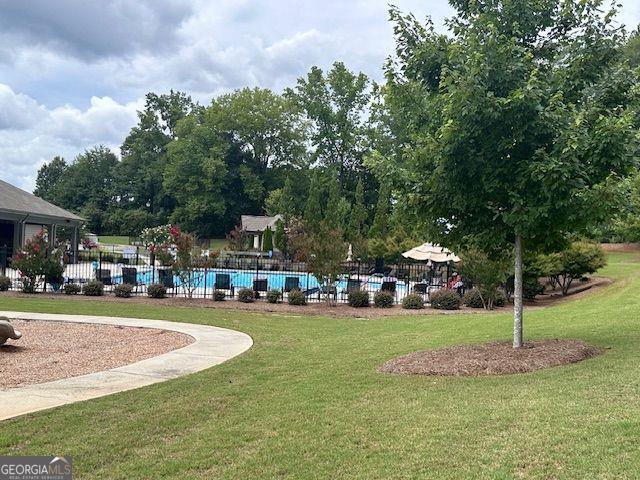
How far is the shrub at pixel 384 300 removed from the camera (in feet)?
62.6

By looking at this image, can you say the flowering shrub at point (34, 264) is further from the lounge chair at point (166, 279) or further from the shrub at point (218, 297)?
the shrub at point (218, 297)

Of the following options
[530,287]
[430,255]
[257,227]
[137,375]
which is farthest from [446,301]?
[257,227]

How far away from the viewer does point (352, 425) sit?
5.20 meters

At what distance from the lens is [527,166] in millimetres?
7422

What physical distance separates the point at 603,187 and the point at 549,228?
1.16m

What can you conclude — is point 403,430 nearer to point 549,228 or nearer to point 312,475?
point 312,475

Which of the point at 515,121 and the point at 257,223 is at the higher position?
the point at 257,223

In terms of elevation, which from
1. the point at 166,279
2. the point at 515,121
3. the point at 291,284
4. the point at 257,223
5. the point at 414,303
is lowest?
the point at 414,303

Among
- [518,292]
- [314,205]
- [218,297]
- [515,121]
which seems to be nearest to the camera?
[515,121]

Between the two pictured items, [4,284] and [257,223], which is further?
[257,223]

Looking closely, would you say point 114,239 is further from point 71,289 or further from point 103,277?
point 71,289

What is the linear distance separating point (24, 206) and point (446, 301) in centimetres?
2492

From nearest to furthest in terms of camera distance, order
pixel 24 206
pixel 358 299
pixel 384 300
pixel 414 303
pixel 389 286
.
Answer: pixel 414 303 → pixel 384 300 → pixel 358 299 → pixel 389 286 → pixel 24 206

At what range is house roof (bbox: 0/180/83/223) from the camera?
30209 mm
